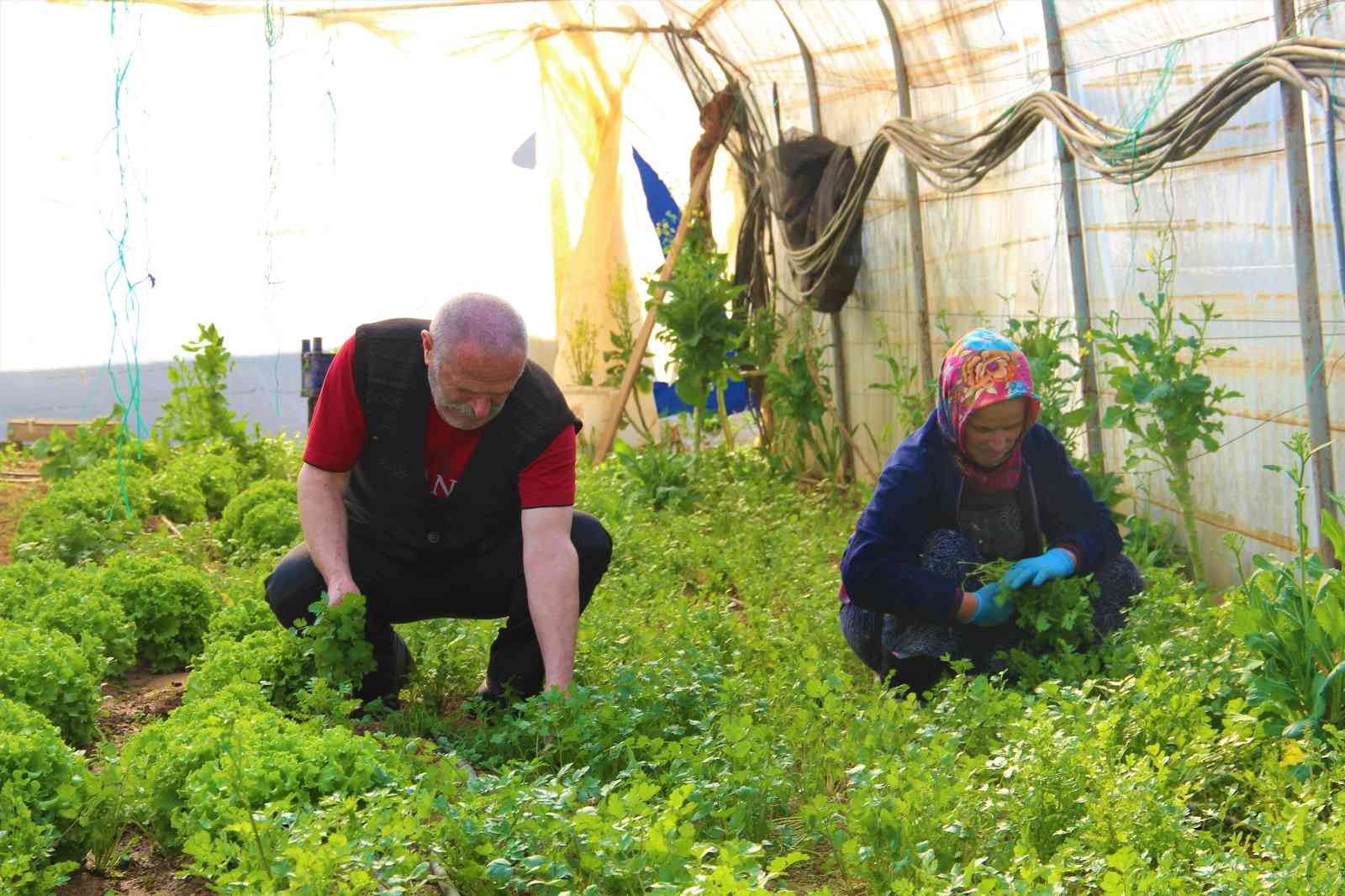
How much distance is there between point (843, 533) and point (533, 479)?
10.5 feet

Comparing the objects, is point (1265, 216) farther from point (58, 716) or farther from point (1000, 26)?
point (58, 716)

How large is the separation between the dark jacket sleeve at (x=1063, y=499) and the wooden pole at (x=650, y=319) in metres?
4.81

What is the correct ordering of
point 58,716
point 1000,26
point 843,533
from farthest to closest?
point 843,533 < point 1000,26 < point 58,716

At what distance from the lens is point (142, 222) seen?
9.78m

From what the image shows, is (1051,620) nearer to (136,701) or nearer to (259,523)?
(136,701)

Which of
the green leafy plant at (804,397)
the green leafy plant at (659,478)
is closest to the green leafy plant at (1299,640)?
the green leafy plant at (659,478)

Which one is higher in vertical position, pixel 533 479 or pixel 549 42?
pixel 549 42

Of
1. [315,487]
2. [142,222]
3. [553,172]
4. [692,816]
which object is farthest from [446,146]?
[692,816]

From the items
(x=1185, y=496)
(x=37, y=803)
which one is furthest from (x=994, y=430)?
(x=37, y=803)

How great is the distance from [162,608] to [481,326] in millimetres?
2120

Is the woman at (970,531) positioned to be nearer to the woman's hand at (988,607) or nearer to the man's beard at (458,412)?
the woman's hand at (988,607)

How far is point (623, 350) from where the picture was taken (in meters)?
→ 10.6

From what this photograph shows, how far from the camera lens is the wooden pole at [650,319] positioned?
9.30 m

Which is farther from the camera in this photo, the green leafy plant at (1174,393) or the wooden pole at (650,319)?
the wooden pole at (650,319)
